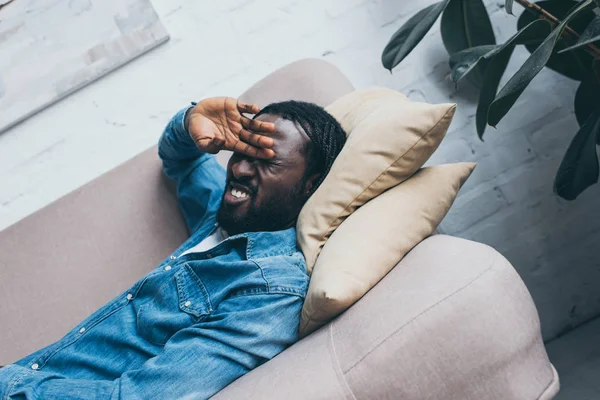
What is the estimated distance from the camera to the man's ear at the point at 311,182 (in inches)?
46.3

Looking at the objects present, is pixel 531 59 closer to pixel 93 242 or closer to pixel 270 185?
pixel 270 185

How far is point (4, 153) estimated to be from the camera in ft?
5.12

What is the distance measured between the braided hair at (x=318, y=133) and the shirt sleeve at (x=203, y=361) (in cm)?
34

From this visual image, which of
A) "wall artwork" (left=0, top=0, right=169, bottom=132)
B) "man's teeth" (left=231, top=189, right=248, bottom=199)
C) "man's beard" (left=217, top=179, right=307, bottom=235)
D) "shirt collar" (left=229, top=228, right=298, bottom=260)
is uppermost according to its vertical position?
"wall artwork" (left=0, top=0, right=169, bottom=132)

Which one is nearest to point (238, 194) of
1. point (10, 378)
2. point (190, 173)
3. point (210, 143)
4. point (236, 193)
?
point (236, 193)

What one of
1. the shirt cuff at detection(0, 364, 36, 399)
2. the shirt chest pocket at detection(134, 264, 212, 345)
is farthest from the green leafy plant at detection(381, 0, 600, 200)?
the shirt cuff at detection(0, 364, 36, 399)

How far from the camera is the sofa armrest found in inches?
29.1

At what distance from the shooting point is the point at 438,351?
2.42 feet

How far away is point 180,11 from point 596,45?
1.07 metres

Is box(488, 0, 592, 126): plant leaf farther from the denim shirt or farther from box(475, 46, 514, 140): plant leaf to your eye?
the denim shirt

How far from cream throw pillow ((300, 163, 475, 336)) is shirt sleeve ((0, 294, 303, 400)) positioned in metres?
0.06

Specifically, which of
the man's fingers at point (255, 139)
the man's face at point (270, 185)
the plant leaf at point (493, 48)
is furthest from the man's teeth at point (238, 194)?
the plant leaf at point (493, 48)

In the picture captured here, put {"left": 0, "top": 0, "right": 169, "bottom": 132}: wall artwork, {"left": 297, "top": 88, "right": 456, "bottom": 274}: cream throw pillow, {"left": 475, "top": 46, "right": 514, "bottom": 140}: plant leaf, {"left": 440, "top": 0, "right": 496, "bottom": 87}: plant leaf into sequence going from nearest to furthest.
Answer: {"left": 297, "top": 88, "right": 456, "bottom": 274}: cream throw pillow < {"left": 475, "top": 46, "right": 514, "bottom": 140}: plant leaf < {"left": 440, "top": 0, "right": 496, "bottom": 87}: plant leaf < {"left": 0, "top": 0, "right": 169, "bottom": 132}: wall artwork

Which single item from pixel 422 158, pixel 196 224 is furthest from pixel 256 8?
pixel 422 158
